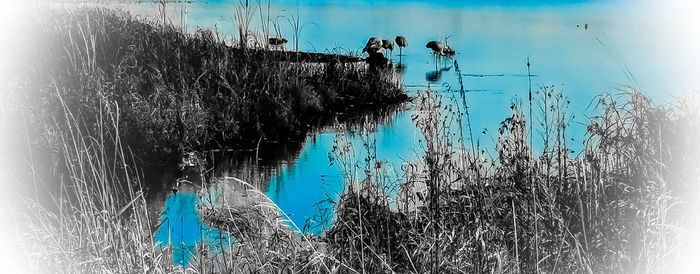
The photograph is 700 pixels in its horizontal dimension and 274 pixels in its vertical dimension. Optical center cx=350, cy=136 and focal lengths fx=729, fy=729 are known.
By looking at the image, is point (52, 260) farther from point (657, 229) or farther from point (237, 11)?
point (237, 11)

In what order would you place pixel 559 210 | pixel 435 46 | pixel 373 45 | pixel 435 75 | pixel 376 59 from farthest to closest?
pixel 376 59, pixel 373 45, pixel 435 46, pixel 435 75, pixel 559 210

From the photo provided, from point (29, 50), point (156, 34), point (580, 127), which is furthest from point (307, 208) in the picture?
point (156, 34)

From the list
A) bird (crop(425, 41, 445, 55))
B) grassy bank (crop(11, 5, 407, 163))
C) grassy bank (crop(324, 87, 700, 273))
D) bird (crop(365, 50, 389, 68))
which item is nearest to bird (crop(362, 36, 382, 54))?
bird (crop(365, 50, 389, 68))

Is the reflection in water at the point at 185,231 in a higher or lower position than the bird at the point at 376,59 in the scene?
lower

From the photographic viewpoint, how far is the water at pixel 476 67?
5.43 m

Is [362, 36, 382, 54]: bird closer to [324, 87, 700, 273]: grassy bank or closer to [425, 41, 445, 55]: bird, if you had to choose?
[425, 41, 445, 55]: bird

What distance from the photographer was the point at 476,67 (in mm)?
9008

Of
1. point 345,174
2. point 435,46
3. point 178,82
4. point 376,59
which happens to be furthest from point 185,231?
point 376,59

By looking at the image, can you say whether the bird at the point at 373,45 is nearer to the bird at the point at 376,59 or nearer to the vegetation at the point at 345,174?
the bird at the point at 376,59

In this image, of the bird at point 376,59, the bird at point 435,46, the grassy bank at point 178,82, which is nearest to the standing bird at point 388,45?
the bird at point 376,59

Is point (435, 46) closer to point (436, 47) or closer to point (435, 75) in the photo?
point (436, 47)

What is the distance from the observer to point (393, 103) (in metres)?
10.4

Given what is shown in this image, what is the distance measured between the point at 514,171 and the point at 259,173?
2888 millimetres

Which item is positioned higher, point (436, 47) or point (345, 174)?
point (436, 47)
